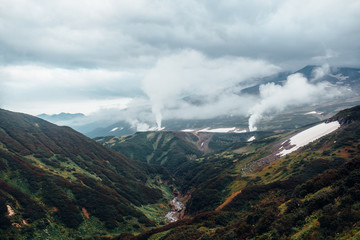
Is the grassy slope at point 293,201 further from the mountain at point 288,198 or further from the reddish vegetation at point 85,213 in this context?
the reddish vegetation at point 85,213

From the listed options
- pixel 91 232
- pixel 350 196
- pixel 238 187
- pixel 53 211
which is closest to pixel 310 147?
pixel 238 187

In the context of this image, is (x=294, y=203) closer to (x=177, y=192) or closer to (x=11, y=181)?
(x=11, y=181)

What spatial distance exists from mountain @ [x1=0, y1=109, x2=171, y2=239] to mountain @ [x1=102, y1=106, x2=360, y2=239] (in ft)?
75.2

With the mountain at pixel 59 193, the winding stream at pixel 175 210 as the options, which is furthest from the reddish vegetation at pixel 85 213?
the winding stream at pixel 175 210

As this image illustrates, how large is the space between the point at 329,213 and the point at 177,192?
174431mm

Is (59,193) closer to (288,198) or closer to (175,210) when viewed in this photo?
(175,210)

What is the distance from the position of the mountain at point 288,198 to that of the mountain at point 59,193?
22920 mm

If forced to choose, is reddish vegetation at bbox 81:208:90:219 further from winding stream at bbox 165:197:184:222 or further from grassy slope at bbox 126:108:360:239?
winding stream at bbox 165:197:184:222

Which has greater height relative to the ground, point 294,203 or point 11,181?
point 11,181

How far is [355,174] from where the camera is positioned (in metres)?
32.6

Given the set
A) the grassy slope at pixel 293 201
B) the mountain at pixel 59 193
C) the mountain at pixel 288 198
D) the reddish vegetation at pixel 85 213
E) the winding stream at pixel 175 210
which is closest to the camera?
the grassy slope at pixel 293 201

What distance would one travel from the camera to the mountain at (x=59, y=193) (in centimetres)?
7819

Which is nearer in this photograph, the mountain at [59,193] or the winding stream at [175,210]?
the mountain at [59,193]

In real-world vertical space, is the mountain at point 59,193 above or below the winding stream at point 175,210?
above
